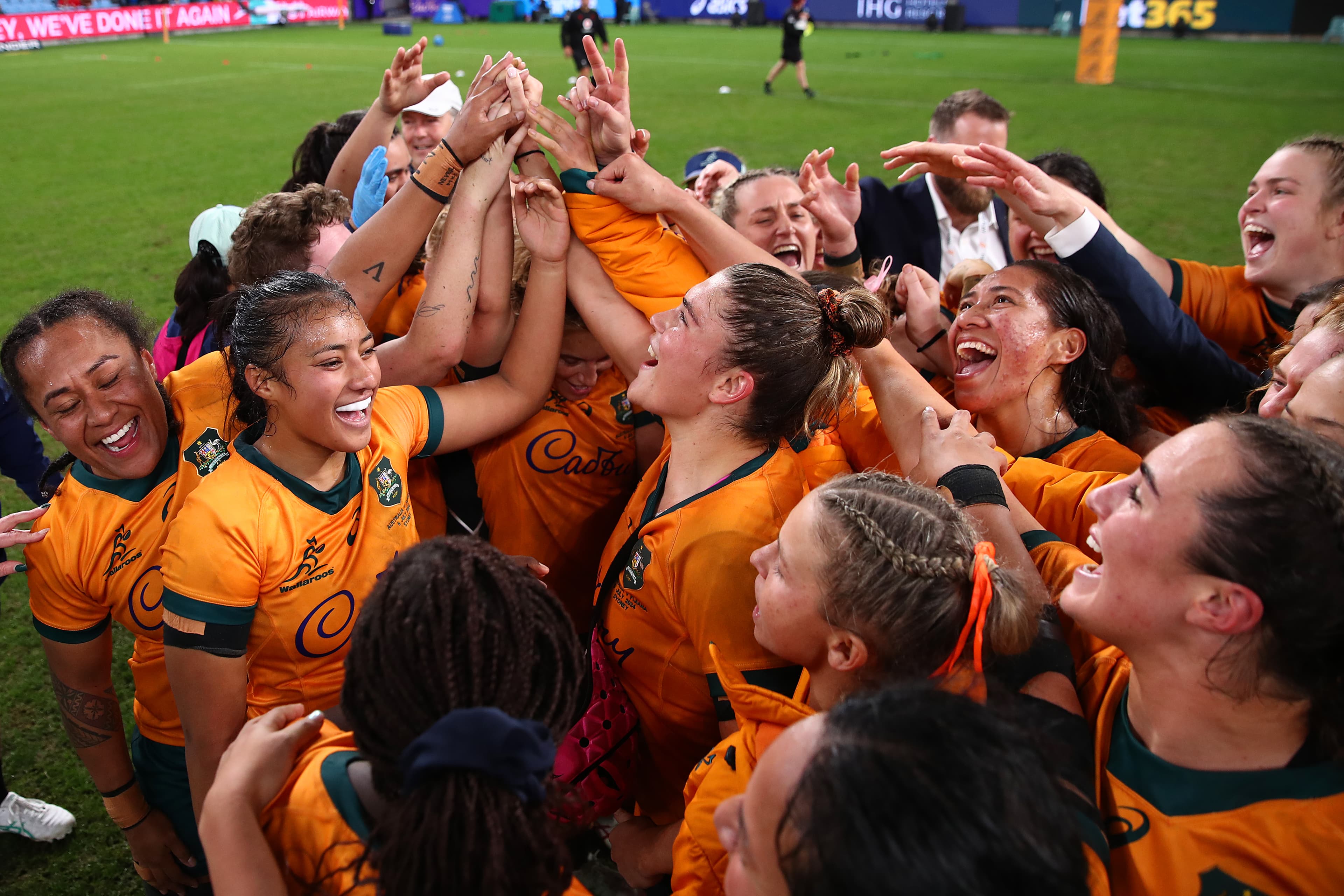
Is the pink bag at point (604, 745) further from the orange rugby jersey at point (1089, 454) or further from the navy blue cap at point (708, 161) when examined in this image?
the navy blue cap at point (708, 161)

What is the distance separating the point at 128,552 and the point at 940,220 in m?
4.39

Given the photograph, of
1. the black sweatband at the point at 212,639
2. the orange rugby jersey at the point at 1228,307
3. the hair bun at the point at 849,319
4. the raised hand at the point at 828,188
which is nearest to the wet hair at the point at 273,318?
the black sweatband at the point at 212,639

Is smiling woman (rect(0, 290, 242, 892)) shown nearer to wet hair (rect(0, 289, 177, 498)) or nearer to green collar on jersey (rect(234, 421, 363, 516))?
wet hair (rect(0, 289, 177, 498))

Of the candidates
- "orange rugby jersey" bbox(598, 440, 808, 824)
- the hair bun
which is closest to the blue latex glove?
"orange rugby jersey" bbox(598, 440, 808, 824)

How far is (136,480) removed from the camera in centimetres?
253

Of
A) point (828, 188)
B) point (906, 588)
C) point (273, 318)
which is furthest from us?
point (828, 188)

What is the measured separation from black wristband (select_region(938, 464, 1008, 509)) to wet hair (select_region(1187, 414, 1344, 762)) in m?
0.67

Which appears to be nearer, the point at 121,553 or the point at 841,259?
the point at 121,553

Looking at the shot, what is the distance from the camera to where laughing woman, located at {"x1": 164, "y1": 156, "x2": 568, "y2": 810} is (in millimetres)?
2102

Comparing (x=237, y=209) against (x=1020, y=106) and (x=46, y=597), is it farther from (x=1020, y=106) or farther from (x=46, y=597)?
(x=1020, y=106)

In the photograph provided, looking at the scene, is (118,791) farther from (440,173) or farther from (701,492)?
(440,173)

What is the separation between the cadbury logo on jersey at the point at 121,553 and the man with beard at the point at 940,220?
12.9ft

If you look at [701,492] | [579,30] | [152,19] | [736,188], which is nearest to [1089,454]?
[701,492]

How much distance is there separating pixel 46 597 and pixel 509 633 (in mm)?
1671
